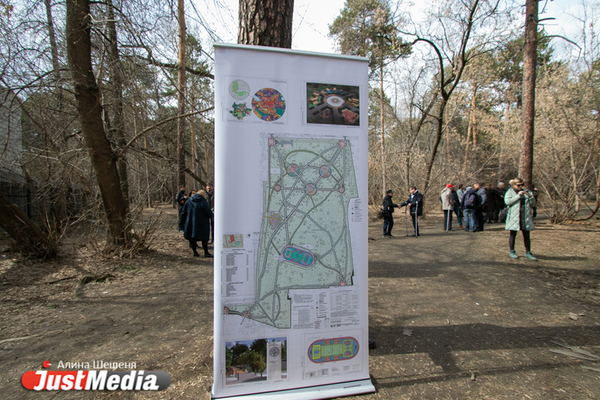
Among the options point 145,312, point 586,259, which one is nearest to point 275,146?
point 145,312

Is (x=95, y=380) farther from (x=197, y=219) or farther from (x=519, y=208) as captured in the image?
(x=519, y=208)

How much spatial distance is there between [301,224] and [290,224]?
0.09 m

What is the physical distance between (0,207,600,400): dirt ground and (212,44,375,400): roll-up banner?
21.4 inches

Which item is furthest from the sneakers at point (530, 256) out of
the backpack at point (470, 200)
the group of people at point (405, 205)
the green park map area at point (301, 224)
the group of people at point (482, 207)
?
the green park map area at point (301, 224)

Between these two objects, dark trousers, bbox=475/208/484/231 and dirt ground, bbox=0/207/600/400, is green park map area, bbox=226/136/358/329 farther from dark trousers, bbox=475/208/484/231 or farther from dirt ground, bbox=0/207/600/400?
dark trousers, bbox=475/208/484/231

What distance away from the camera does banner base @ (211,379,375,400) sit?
7.31ft

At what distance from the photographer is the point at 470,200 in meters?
10.3

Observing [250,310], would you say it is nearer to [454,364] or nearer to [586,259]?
[454,364]

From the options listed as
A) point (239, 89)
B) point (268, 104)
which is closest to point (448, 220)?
point (268, 104)

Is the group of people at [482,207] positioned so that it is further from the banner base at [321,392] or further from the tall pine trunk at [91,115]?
the tall pine trunk at [91,115]

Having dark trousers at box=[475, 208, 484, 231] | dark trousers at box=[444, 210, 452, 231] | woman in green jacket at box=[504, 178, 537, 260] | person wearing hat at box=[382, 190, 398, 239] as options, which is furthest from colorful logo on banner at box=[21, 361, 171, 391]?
dark trousers at box=[475, 208, 484, 231]

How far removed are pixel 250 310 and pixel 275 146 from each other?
1249mm

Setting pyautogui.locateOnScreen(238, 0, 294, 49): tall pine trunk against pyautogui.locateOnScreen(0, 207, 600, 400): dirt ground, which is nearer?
pyautogui.locateOnScreen(0, 207, 600, 400): dirt ground

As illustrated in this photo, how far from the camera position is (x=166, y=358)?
300 centimetres
